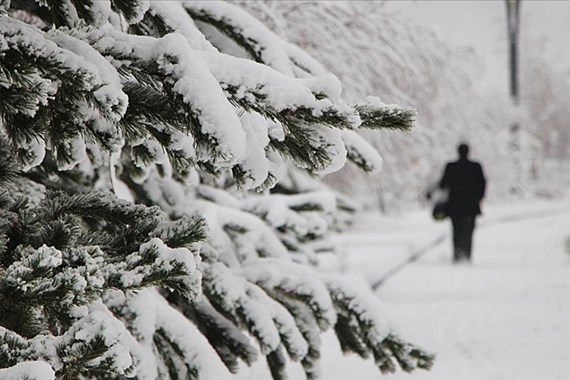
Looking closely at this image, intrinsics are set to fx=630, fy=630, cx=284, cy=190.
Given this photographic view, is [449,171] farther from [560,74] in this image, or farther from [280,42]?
[560,74]

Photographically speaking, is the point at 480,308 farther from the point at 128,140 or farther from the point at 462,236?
the point at 128,140

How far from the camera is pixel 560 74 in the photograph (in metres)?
44.7

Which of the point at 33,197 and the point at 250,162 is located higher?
the point at 250,162

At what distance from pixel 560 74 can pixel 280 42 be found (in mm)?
47405

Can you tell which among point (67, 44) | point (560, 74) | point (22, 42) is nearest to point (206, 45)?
point (67, 44)

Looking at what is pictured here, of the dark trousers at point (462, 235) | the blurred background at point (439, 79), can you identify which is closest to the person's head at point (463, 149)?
the blurred background at point (439, 79)

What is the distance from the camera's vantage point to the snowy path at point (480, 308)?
163 inches

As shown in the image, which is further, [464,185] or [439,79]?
[464,185]

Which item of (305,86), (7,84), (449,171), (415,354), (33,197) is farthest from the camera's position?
(449,171)

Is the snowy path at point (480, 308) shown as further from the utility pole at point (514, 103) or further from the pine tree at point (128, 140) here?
the utility pole at point (514, 103)

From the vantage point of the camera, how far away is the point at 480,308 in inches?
246

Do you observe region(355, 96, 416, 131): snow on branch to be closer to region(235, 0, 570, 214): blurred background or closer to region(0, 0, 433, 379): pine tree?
region(0, 0, 433, 379): pine tree

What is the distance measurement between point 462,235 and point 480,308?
124 inches

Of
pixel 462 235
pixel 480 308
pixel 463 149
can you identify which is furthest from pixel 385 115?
pixel 462 235
